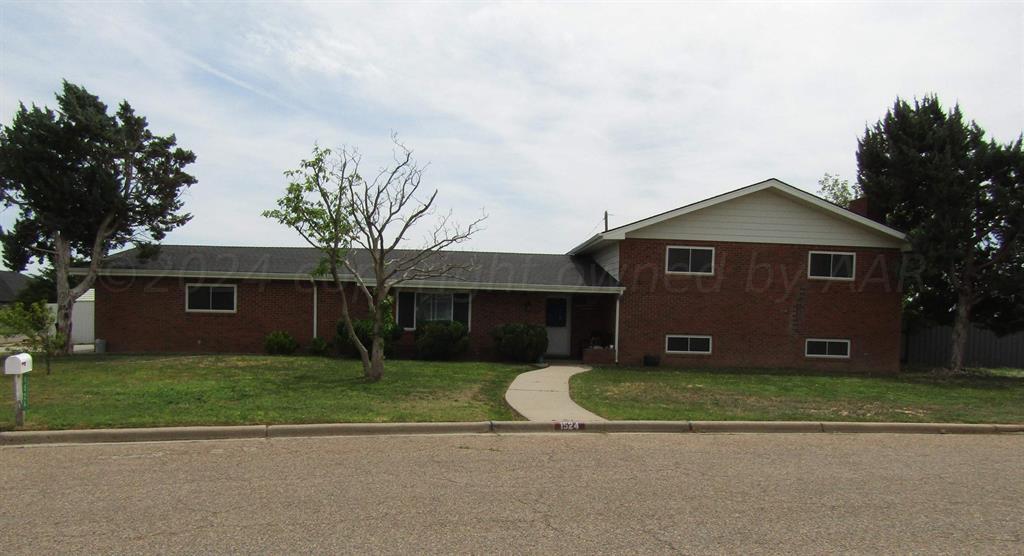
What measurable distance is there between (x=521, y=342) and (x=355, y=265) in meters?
6.22

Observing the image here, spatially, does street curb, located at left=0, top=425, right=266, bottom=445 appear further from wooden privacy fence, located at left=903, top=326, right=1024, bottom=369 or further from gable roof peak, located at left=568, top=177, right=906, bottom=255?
wooden privacy fence, located at left=903, top=326, right=1024, bottom=369

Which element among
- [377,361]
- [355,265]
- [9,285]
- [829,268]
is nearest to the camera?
[377,361]

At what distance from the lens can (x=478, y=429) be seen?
30.5 ft

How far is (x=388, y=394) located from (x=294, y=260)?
12.0 meters

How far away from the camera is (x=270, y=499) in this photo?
5.82 meters

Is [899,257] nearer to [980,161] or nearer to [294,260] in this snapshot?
[980,161]

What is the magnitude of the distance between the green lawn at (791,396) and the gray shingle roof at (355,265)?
4.02m

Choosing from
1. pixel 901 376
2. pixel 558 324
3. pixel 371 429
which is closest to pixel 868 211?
pixel 901 376

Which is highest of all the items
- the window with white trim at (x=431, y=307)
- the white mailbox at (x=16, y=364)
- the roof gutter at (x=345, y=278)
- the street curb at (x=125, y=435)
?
the roof gutter at (x=345, y=278)

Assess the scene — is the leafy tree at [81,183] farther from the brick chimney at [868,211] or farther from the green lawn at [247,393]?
the brick chimney at [868,211]

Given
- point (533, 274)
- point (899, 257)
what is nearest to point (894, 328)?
point (899, 257)

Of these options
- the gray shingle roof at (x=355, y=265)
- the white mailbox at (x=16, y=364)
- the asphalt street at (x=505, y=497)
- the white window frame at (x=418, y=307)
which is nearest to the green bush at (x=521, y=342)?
the gray shingle roof at (x=355, y=265)

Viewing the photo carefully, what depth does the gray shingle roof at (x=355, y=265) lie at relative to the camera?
20.4 metres

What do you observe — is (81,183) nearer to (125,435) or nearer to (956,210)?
(125,435)
